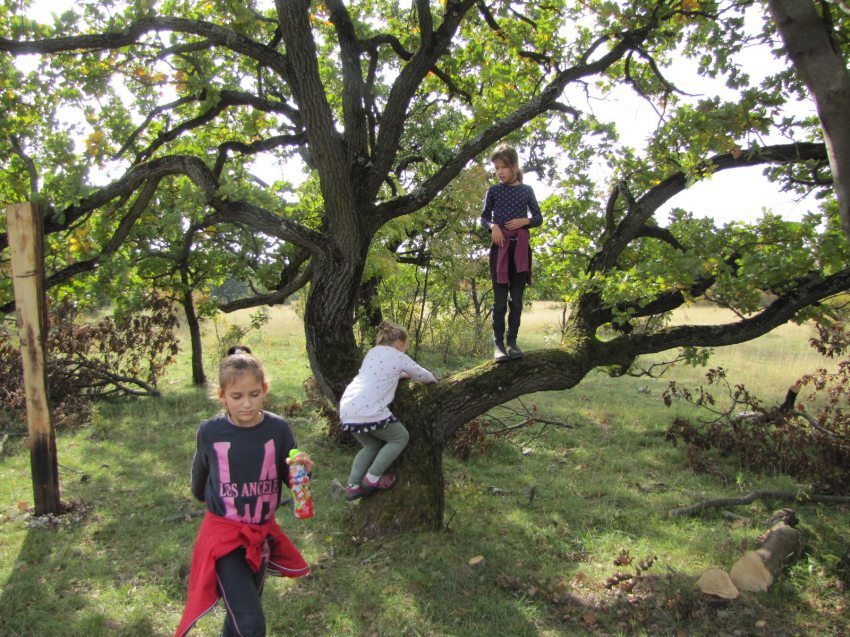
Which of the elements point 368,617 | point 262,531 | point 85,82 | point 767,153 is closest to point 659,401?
point 767,153

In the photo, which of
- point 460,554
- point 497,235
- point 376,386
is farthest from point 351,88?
point 460,554

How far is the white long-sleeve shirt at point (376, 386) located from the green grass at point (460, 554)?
3.86ft

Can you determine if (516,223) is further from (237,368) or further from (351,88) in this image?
(351,88)

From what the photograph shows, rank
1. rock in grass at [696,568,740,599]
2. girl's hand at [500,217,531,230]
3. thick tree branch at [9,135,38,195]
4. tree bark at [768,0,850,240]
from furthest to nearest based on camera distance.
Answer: thick tree branch at [9,135,38,195]
girl's hand at [500,217,531,230]
rock in grass at [696,568,740,599]
tree bark at [768,0,850,240]

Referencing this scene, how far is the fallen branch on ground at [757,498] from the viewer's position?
19.5ft

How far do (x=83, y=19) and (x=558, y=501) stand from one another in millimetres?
8148

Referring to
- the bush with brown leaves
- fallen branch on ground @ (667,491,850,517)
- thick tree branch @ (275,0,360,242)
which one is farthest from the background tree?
the bush with brown leaves

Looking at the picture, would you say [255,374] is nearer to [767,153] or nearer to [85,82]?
[767,153]

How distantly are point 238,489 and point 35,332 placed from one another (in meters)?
4.01

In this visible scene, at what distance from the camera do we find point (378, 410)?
184 inches

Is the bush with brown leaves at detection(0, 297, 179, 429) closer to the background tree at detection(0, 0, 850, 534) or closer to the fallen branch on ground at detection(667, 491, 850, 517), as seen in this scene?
the background tree at detection(0, 0, 850, 534)

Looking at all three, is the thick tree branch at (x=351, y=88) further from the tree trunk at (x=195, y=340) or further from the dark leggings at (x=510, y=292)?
the tree trunk at (x=195, y=340)

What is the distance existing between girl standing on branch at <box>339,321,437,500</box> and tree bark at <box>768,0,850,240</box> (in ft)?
10.6

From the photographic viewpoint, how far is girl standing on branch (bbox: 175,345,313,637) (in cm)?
261
